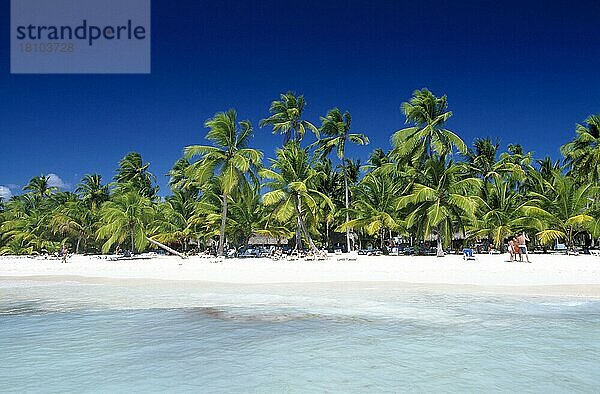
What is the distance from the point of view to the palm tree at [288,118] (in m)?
29.1

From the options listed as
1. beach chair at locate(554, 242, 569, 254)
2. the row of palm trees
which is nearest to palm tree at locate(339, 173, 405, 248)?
the row of palm trees

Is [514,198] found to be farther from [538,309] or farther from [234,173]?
[538,309]

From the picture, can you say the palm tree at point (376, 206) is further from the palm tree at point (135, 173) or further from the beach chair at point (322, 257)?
the palm tree at point (135, 173)

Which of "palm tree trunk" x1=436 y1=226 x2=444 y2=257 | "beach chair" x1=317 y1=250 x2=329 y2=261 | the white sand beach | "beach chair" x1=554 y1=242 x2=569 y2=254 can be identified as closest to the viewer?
the white sand beach

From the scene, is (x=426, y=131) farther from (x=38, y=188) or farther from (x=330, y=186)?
(x=38, y=188)

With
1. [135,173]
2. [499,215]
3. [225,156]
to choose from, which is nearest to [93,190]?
[135,173]

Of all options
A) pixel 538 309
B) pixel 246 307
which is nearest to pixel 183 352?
pixel 246 307

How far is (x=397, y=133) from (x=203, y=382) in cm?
1996

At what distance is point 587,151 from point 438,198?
9492 mm

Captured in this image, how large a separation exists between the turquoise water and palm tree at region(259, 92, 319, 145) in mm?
18932

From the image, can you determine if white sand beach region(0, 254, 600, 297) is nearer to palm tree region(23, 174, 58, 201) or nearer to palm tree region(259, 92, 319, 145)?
palm tree region(259, 92, 319, 145)

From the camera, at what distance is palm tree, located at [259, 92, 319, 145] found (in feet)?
95.4

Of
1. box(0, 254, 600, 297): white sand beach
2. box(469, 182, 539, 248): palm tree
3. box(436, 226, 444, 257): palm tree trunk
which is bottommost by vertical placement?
box(0, 254, 600, 297): white sand beach

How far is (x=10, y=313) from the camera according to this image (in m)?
9.76
